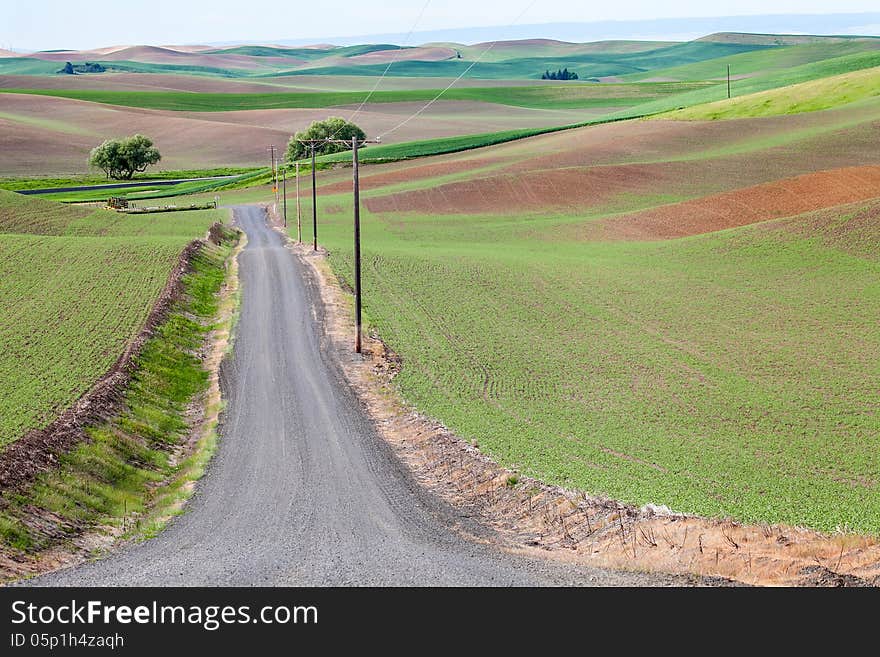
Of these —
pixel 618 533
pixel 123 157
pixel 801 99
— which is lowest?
pixel 618 533

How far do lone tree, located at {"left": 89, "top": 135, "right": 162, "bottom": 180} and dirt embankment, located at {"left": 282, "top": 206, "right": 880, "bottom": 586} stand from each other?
11841 cm

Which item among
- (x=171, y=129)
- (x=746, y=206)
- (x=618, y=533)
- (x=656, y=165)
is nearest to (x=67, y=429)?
(x=618, y=533)

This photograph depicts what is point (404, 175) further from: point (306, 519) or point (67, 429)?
point (306, 519)

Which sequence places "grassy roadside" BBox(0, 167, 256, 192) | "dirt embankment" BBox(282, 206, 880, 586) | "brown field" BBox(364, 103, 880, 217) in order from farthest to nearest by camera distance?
"grassy roadside" BBox(0, 167, 256, 192) < "brown field" BBox(364, 103, 880, 217) < "dirt embankment" BBox(282, 206, 880, 586)

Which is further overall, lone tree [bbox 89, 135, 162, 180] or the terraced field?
lone tree [bbox 89, 135, 162, 180]

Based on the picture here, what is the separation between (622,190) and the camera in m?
87.1

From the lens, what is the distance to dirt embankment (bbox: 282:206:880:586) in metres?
→ 17.3

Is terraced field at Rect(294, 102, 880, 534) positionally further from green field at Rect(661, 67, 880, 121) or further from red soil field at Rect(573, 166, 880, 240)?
green field at Rect(661, 67, 880, 121)

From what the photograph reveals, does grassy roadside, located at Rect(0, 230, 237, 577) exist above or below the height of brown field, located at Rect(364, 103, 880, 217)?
below

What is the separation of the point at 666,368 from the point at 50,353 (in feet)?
72.2

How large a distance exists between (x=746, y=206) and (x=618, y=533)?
59.9 m

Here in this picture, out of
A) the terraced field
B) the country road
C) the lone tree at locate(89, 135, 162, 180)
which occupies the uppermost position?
the lone tree at locate(89, 135, 162, 180)

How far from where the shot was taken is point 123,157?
135m

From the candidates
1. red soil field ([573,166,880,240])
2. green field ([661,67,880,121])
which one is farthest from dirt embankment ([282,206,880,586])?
green field ([661,67,880,121])
